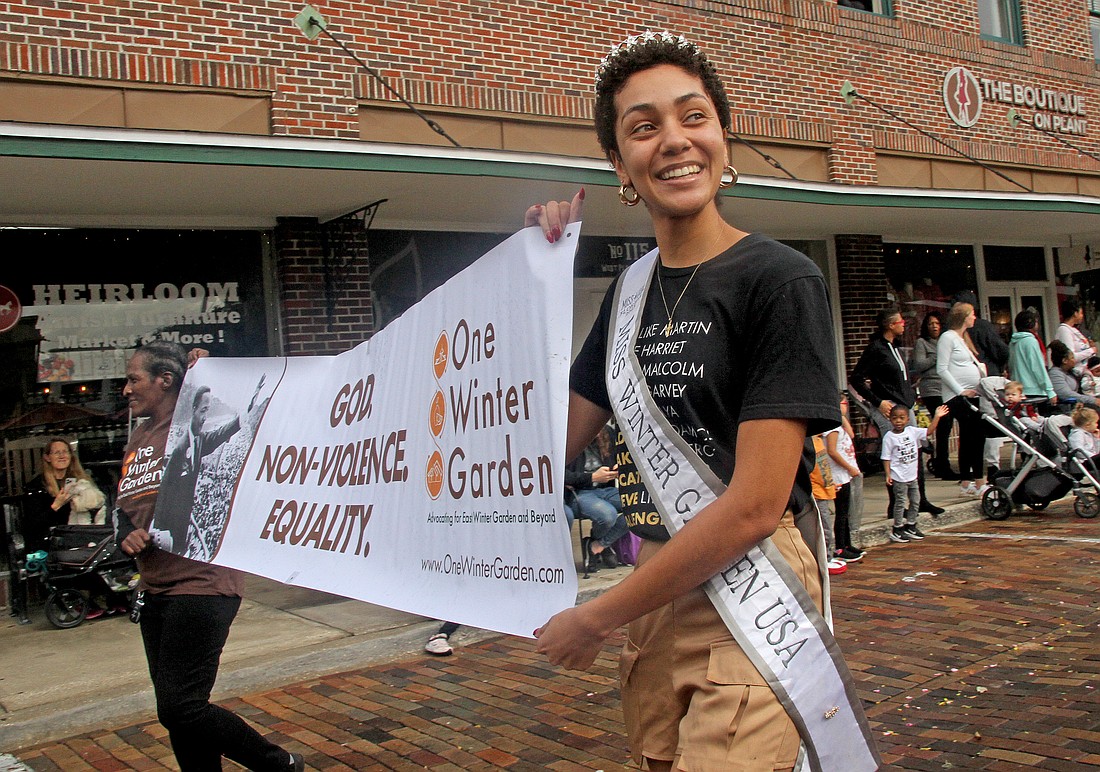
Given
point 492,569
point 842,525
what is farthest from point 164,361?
point 842,525

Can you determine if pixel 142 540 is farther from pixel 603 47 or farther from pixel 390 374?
pixel 603 47

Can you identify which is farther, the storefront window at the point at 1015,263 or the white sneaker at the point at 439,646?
the storefront window at the point at 1015,263

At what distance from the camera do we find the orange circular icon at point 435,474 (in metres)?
2.86

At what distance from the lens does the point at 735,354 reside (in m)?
2.01

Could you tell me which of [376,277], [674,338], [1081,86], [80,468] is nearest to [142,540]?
[674,338]

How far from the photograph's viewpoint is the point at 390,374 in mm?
3283

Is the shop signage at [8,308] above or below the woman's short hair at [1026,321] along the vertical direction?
above

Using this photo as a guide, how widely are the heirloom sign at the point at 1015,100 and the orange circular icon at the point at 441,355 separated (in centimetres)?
1418

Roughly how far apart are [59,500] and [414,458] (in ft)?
21.3

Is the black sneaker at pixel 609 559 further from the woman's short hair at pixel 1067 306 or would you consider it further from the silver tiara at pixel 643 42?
the woman's short hair at pixel 1067 306

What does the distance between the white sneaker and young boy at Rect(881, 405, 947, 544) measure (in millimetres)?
4855

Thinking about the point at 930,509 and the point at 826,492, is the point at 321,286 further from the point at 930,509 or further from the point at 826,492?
the point at 930,509

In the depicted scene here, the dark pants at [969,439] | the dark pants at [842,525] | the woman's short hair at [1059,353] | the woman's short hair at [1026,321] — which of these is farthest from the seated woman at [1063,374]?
the dark pants at [842,525]

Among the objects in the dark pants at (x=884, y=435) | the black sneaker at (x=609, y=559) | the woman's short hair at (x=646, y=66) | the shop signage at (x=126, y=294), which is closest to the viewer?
the woman's short hair at (x=646, y=66)
